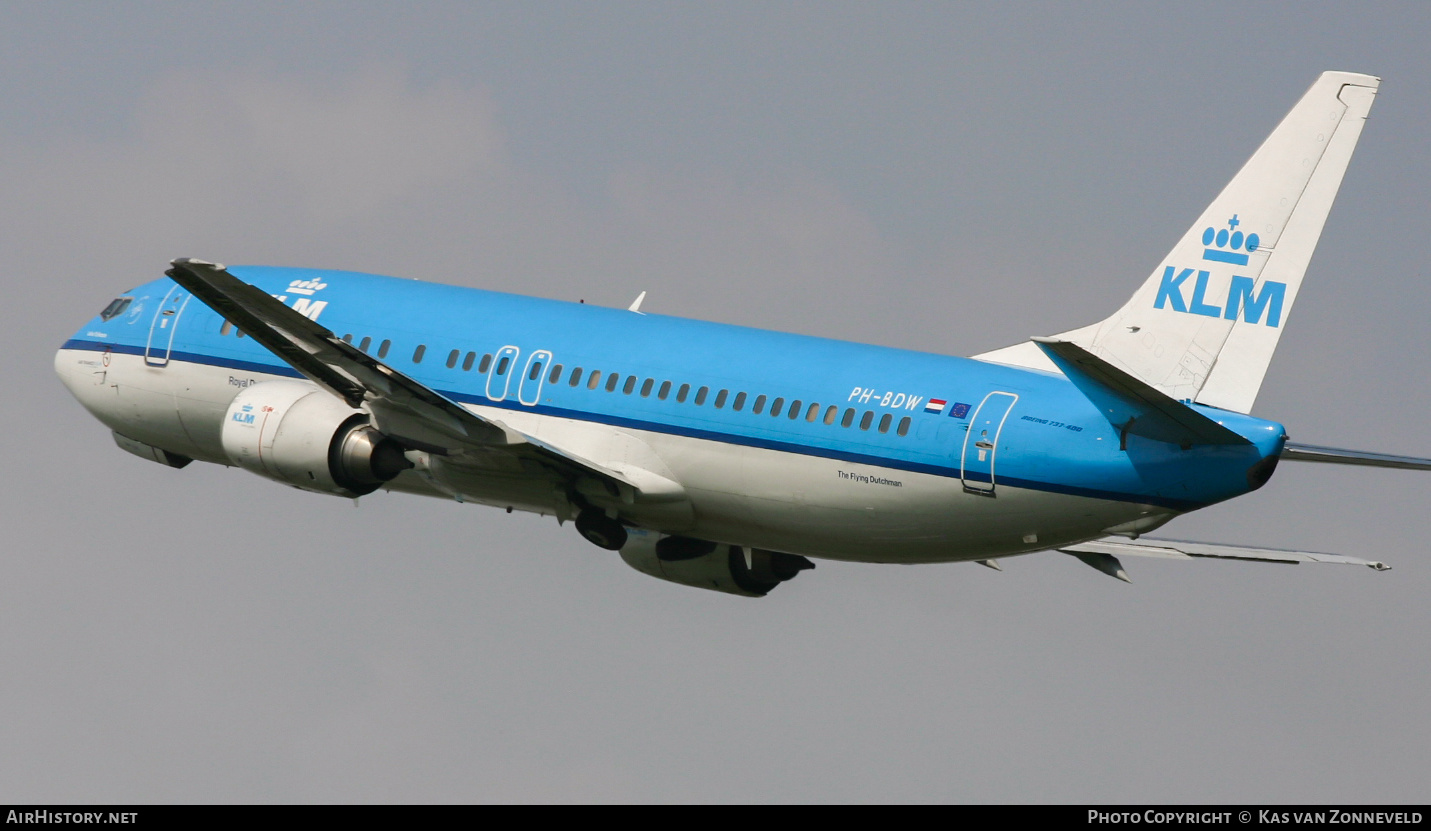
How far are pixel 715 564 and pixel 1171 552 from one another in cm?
809

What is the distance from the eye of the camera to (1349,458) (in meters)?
36.3

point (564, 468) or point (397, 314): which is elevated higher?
point (397, 314)

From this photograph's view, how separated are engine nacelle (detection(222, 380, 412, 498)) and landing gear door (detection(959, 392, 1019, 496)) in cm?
966

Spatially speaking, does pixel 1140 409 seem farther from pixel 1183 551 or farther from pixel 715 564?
pixel 715 564

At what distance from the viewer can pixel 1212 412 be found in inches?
1452

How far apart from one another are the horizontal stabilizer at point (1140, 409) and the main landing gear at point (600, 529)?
353 inches

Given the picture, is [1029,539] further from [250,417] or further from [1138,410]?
[250,417]

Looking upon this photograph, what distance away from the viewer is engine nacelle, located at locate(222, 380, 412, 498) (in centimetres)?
4109

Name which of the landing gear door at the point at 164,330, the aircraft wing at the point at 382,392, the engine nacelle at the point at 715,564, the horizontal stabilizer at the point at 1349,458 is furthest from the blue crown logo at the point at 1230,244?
the landing gear door at the point at 164,330

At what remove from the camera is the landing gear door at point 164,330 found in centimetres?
4600

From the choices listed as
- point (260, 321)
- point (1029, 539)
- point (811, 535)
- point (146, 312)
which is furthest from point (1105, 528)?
point (146, 312)

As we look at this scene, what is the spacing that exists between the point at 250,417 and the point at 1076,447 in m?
13.9

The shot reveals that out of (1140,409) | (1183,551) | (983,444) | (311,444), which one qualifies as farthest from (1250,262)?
(311,444)

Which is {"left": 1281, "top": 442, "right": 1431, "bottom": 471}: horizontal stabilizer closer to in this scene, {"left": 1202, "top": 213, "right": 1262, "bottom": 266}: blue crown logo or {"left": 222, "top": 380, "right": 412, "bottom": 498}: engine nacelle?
{"left": 1202, "top": 213, "right": 1262, "bottom": 266}: blue crown logo
